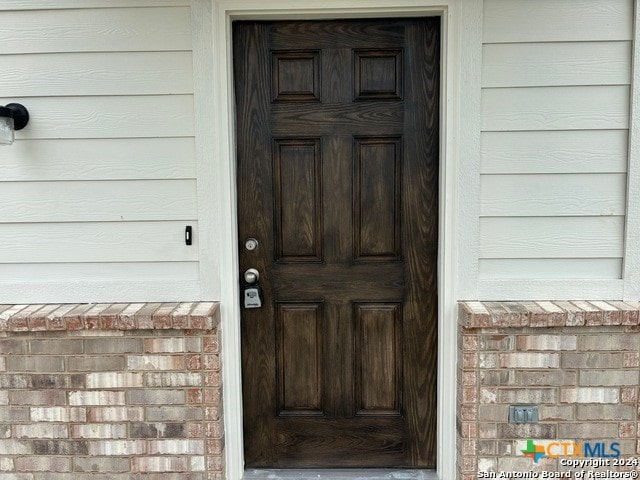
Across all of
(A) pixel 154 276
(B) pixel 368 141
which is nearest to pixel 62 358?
(A) pixel 154 276

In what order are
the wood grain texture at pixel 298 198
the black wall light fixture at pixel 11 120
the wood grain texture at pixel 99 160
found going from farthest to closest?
1. the wood grain texture at pixel 298 198
2. the wood grain texture at pixel 99 160
3. the black wall light fixture at pixel 11 120

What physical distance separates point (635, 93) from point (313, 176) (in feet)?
4.34

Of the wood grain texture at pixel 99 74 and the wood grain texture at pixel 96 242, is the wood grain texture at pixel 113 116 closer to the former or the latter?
the wood grain texture at pixel 99 74

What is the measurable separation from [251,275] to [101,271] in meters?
0.64

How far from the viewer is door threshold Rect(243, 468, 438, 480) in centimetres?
203

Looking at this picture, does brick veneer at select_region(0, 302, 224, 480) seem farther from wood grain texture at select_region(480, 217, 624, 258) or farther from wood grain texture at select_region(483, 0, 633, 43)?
wood grain texture at select_region(483, 0, 633, 43)

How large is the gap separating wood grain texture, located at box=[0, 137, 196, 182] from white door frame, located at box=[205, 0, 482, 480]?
0.13 m

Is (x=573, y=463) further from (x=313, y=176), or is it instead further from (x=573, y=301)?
(x=313, y=176)

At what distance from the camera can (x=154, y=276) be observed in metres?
1.92

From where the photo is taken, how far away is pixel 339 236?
6.47 ft

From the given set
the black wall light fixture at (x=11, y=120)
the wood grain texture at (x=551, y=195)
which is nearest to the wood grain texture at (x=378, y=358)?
the wood grain texture at (x=551, y=195)

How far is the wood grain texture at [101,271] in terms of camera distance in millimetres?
1914

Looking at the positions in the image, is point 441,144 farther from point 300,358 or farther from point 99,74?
point 99,74

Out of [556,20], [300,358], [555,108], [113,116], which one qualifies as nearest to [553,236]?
[555,108]
